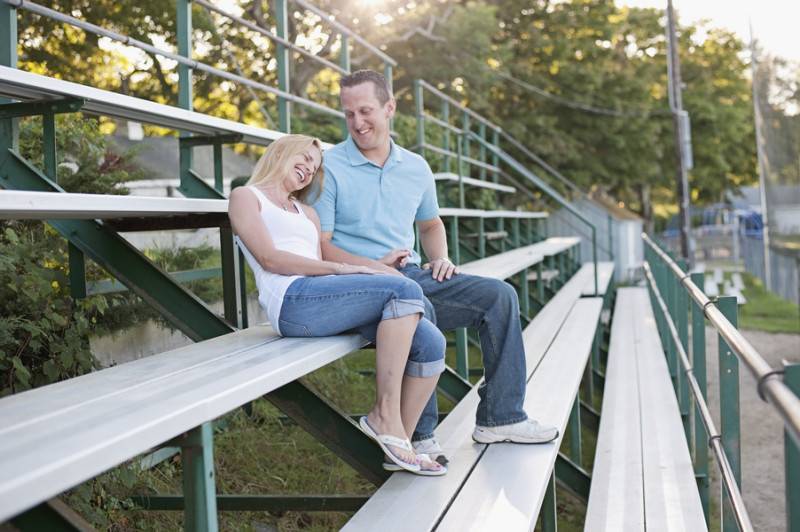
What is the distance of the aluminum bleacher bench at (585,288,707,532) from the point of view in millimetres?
3869

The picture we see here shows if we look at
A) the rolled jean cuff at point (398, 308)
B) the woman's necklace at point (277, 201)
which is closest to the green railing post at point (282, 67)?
the woman's necklace at point (277, 201)

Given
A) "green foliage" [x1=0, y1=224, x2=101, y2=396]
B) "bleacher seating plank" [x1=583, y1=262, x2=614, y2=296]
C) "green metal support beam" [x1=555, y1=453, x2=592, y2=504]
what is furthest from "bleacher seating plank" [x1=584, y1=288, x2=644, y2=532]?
"bleacher seating plank" [x1=583, y1=262, x2=614, y2=296]

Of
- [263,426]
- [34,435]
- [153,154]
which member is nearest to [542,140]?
[153,154]

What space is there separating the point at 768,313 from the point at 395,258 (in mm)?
13999

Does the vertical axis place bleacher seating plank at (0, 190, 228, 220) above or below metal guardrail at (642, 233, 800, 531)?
above

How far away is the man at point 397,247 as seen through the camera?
3.59 meters

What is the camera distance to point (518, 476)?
3225 millimetres

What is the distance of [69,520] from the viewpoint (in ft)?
7.23

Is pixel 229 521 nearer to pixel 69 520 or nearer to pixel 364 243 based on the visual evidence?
pixel 364 243

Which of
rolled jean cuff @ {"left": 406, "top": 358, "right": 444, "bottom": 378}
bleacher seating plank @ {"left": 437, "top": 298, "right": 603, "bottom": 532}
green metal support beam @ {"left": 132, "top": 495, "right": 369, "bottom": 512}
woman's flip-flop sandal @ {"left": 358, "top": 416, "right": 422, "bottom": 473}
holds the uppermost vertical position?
rolled jean cuff @ {"left": 406, "top": 358, "right": 444, "bottom": 378}

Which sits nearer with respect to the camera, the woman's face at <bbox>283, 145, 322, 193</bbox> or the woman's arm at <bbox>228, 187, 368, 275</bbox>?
the woman's arm at <bbox>228, 187, 368, 275</bbox>

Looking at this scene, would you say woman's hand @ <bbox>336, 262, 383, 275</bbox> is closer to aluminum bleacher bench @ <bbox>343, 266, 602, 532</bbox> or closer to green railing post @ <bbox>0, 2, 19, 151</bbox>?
aluminum bleacher bench @ <bbox>343, 266, 602, 532</bbox>

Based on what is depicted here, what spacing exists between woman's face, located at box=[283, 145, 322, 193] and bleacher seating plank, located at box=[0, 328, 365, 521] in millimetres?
583

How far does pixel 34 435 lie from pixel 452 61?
721 inches
